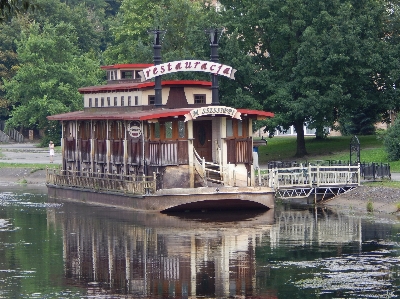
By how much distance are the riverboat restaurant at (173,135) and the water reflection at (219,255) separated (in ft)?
8.46

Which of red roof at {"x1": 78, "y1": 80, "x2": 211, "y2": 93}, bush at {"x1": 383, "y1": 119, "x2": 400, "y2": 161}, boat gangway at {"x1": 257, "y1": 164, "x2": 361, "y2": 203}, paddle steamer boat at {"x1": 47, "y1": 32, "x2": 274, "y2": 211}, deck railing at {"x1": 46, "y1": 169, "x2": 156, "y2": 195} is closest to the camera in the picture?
paddle steamer boat at {"x1": 47, "y1": 32, "x2": 274, "y2": 211}

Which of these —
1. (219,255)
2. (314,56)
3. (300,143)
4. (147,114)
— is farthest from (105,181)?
(300,143)

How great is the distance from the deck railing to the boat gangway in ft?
20.1

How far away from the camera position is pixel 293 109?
2842 inches

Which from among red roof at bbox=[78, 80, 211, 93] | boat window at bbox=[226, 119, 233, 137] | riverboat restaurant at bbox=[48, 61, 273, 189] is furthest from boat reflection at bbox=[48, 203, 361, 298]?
red roof at bbox=[78, 80, 211, 93]

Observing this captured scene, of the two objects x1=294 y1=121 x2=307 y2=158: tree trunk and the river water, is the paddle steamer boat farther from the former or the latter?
x1=294 y1=121 x2=307 y2=158: tree trunk

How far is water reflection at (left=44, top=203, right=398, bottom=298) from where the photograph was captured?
32.8 m

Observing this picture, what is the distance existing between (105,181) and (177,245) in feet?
58.1

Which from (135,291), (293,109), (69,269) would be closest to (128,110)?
(293,109)

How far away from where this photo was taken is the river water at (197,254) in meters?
32.7

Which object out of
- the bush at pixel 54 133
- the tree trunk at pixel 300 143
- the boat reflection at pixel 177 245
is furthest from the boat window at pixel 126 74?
the bush at pixel 54 133

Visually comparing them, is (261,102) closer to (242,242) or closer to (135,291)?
(242,242)

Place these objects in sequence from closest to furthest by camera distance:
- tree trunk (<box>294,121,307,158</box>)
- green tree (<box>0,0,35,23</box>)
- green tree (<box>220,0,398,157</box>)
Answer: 1. green tree (<box>0,0,35,23</box>)
2. green tree (<box>220,0,398,157</box>)
3. tree trunk (<box>294,121,307,158</box>)

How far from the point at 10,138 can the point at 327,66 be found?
6262 cm
